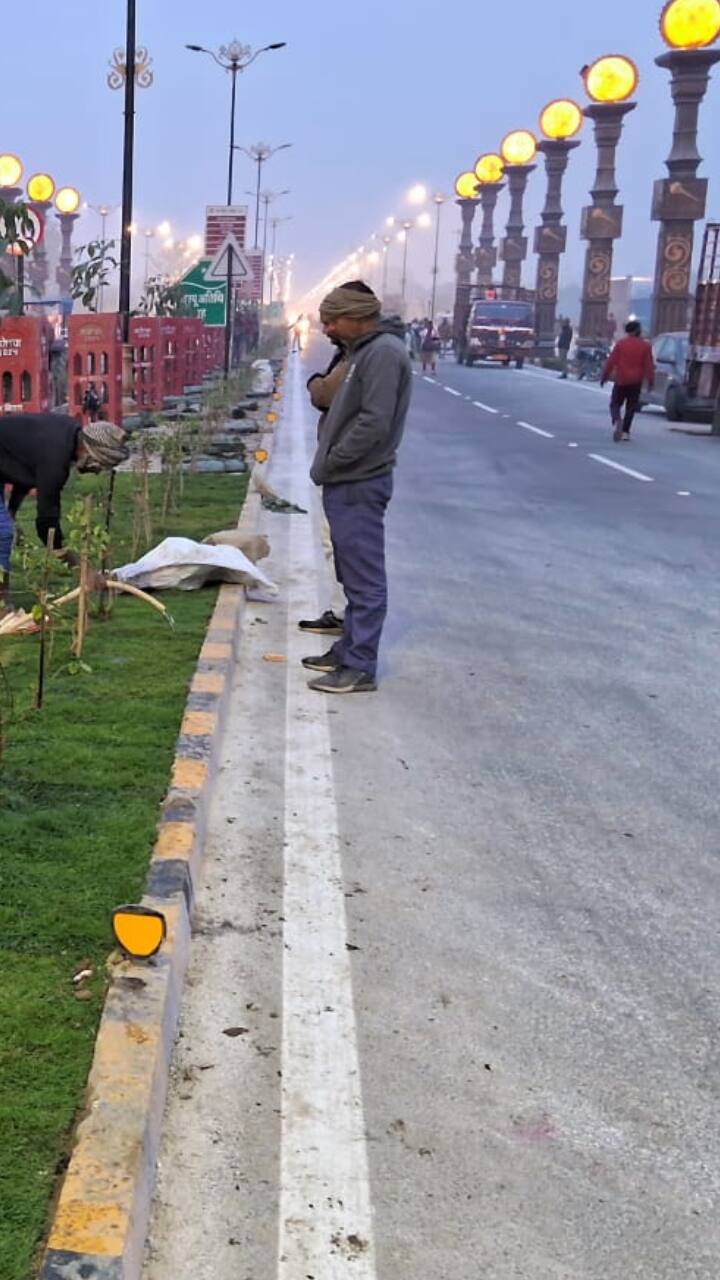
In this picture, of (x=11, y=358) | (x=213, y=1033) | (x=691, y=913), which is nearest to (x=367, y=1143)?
(x=213, y=1033)

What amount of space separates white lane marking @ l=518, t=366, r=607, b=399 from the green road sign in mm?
10041

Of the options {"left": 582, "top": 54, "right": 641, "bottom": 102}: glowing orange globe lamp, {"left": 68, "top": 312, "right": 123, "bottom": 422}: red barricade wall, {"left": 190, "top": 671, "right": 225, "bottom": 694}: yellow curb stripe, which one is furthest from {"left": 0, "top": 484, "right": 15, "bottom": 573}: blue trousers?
{"left": 582, "top": 54, "right": 641, "bottom": 102}: glowing orange globe lamp

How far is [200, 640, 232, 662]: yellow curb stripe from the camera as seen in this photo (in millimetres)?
5738

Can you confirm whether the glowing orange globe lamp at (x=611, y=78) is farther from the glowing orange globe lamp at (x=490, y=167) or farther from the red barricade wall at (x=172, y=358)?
the glowing orange globe lamp at (x=490, y=167)

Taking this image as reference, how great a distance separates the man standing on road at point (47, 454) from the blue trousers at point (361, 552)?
1.03 m

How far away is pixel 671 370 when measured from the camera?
22.8m

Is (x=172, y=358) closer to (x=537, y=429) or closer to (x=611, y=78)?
(x=537, y=429)

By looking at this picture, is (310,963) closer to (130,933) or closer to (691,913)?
(130,933)

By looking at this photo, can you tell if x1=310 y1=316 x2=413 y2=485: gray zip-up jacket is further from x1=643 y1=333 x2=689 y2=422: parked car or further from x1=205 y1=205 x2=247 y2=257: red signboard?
x1=205 y1=205 x2=247 y2=257: red signboard

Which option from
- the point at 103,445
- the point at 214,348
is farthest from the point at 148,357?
the point at 103,445

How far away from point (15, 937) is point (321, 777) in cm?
168

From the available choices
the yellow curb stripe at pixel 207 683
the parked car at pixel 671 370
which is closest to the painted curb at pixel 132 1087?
the yellow curb stripe at pixel 207 683

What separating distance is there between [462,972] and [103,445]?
3311mm

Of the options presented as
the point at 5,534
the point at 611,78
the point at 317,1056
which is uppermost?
the point at 611,78
